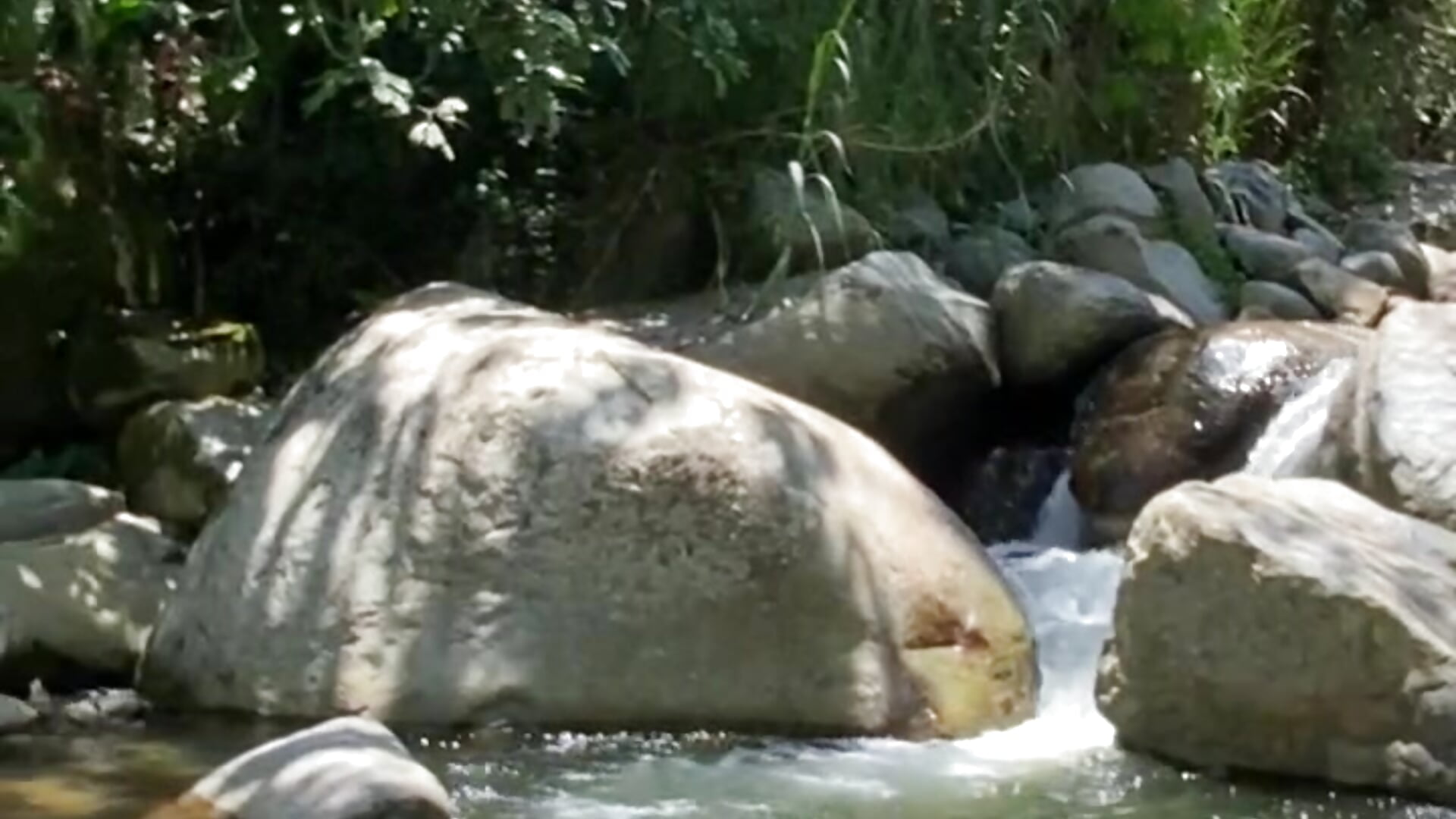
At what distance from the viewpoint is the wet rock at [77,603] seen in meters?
5.72

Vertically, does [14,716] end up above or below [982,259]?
below

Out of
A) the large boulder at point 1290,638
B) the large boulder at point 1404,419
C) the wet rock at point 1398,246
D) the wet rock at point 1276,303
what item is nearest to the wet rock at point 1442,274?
the wet rock at point 1398,246

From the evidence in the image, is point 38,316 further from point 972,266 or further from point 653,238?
point 972,266

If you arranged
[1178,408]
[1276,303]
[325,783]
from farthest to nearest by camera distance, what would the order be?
[1276,303]
[1178,408]
[325,783]

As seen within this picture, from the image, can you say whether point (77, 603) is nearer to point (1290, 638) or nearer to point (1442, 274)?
point (1290, 638)

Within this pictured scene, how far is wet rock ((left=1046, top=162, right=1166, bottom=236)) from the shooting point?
8.74 m

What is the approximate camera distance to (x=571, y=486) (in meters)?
5.41

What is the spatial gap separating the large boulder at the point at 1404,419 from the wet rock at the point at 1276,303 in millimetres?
A: 2343

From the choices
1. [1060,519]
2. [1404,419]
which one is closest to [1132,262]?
[1060,519]

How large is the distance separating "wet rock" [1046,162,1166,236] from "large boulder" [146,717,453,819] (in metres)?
4.73

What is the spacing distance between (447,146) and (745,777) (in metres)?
2.64

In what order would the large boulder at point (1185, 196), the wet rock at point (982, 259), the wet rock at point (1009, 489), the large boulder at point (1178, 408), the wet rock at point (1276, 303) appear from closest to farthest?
the large boulder at point (1178, 408) < the wet rock at point (1009, 489) < the wet rock at point (982, 259) < the wet rock at point (1276, 303) < the large boulder at point (1185, 196)

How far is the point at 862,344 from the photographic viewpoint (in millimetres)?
6762

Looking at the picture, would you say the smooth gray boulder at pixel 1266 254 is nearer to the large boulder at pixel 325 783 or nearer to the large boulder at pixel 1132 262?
the large boulder at pixel 1132 262
